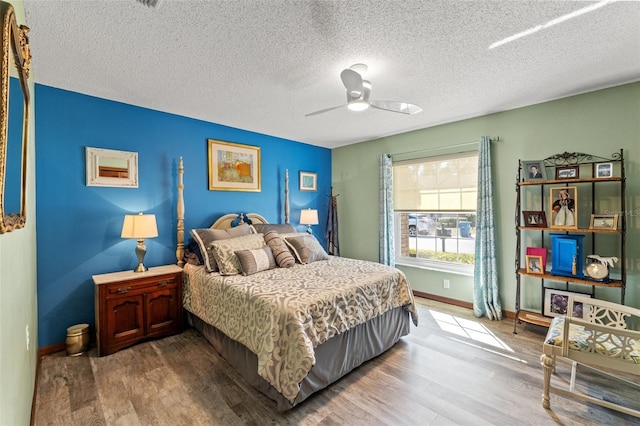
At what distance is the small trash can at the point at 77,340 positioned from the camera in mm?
2613

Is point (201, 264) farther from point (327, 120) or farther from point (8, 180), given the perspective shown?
point (327, 120)

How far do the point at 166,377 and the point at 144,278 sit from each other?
103 cm

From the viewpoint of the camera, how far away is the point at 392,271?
116 inches

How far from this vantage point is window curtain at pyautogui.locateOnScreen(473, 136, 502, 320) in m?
3.45

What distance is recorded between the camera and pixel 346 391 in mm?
2146

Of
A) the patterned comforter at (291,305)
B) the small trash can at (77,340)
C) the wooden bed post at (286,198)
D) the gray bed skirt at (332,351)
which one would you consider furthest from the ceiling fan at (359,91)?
the small trash can at (77,340)

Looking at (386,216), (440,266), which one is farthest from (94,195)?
(440,266)

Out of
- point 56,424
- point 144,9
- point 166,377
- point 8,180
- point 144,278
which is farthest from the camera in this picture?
point 144,278

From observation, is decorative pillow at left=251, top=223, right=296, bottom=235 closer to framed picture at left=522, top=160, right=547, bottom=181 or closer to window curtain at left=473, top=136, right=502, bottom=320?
window curtain at left=473, top=136, right=502, bottom=320

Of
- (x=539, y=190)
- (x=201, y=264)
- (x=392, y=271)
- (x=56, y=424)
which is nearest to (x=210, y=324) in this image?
(x=201, y=264)

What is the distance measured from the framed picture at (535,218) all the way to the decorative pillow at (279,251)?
8.81 feet

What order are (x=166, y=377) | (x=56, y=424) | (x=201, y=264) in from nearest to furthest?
(x=56, y=424) < (x=166, y=377) < (x=201, y=264)

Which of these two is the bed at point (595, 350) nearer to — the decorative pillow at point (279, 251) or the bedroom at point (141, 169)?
the bedroom at point (141, 169)

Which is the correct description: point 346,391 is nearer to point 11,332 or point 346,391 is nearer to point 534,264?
point 11,332
